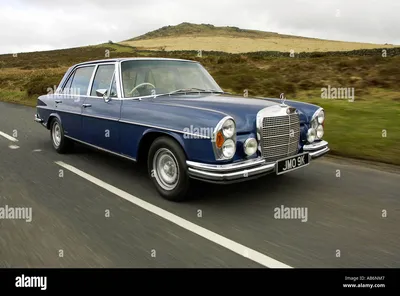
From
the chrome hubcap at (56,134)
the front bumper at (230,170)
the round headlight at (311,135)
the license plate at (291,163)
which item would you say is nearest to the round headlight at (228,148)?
the front bumper at (230,170)

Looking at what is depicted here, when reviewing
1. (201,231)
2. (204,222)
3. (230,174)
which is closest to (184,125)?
(230,174)

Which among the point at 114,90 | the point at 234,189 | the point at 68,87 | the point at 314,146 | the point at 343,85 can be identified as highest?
the point at 343,85

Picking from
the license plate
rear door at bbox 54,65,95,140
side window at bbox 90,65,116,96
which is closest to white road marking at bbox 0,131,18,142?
rear door at bbox 54,65,95,140

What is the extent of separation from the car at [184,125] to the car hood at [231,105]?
1 cm

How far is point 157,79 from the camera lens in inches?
207

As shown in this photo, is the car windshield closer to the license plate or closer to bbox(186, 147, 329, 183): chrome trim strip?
bbox(186, 147, 329, 183): chrome trim strip

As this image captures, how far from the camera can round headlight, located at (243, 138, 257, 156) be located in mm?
4059

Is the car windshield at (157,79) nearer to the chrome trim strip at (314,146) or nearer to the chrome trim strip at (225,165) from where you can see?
the chrome trim strip at (225,165)

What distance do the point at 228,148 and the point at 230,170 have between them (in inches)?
9.3

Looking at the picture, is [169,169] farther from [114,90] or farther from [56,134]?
[56,134]

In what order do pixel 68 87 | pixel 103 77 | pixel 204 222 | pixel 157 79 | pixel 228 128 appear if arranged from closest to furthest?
pixel 204 222 → pixel 228 128 → pixel 157 79 → pixel 103 77 → pixel 68 87

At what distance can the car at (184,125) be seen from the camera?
12.9 feet

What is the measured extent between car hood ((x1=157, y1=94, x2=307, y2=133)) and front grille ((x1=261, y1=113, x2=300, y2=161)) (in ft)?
0.61
